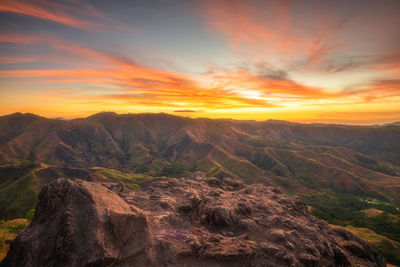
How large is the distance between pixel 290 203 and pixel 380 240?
89.7m

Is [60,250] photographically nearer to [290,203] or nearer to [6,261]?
[6,261]

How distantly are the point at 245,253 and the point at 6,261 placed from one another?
22059 mm

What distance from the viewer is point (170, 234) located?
23.8 metres

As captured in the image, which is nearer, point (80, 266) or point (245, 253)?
point (80, 266)

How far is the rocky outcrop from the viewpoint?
55.3ft

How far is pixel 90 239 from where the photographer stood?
55.7ft

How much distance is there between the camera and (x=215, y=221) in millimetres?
27266

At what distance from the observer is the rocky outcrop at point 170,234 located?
55.3 ft

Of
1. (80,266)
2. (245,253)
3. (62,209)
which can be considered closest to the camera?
(80,266)

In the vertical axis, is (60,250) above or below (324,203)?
above

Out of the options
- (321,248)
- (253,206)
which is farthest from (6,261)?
(321,248)

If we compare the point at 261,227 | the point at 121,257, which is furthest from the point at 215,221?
the point at 121,257

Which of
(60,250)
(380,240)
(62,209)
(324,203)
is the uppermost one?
(62,209)

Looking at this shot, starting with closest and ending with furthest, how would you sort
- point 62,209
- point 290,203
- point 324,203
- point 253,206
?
1. point 62,209
2. point 253,206
3. point 290,203
4. point 324,203
